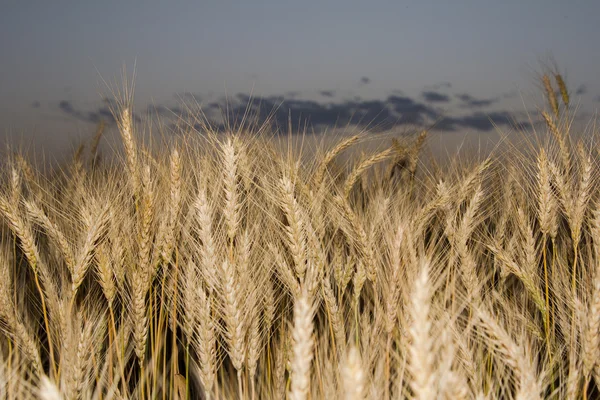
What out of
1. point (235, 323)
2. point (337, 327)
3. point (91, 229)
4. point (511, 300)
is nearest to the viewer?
point (235, 323)

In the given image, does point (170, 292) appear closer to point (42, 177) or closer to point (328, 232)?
point (328, 232)

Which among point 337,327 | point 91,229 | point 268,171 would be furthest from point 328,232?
point 91,229

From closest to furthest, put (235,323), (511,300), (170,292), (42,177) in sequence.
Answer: (235,323), (170,292), (511,300), (42,177)

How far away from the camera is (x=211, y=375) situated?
1691 millimetres

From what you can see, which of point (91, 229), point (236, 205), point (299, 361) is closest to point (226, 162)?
point (236, 205)

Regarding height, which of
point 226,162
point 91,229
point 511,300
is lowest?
point 511,300

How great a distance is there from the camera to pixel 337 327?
2055mm

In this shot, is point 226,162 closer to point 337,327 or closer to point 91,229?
point 91,229

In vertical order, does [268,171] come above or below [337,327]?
above

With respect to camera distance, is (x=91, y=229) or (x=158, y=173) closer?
(x=91, y=229)

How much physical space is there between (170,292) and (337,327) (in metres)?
0.74

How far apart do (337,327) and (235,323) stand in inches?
21.9

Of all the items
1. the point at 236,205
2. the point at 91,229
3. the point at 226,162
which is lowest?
the point at 91,229

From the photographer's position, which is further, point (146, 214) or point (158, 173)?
point (158, 173)
